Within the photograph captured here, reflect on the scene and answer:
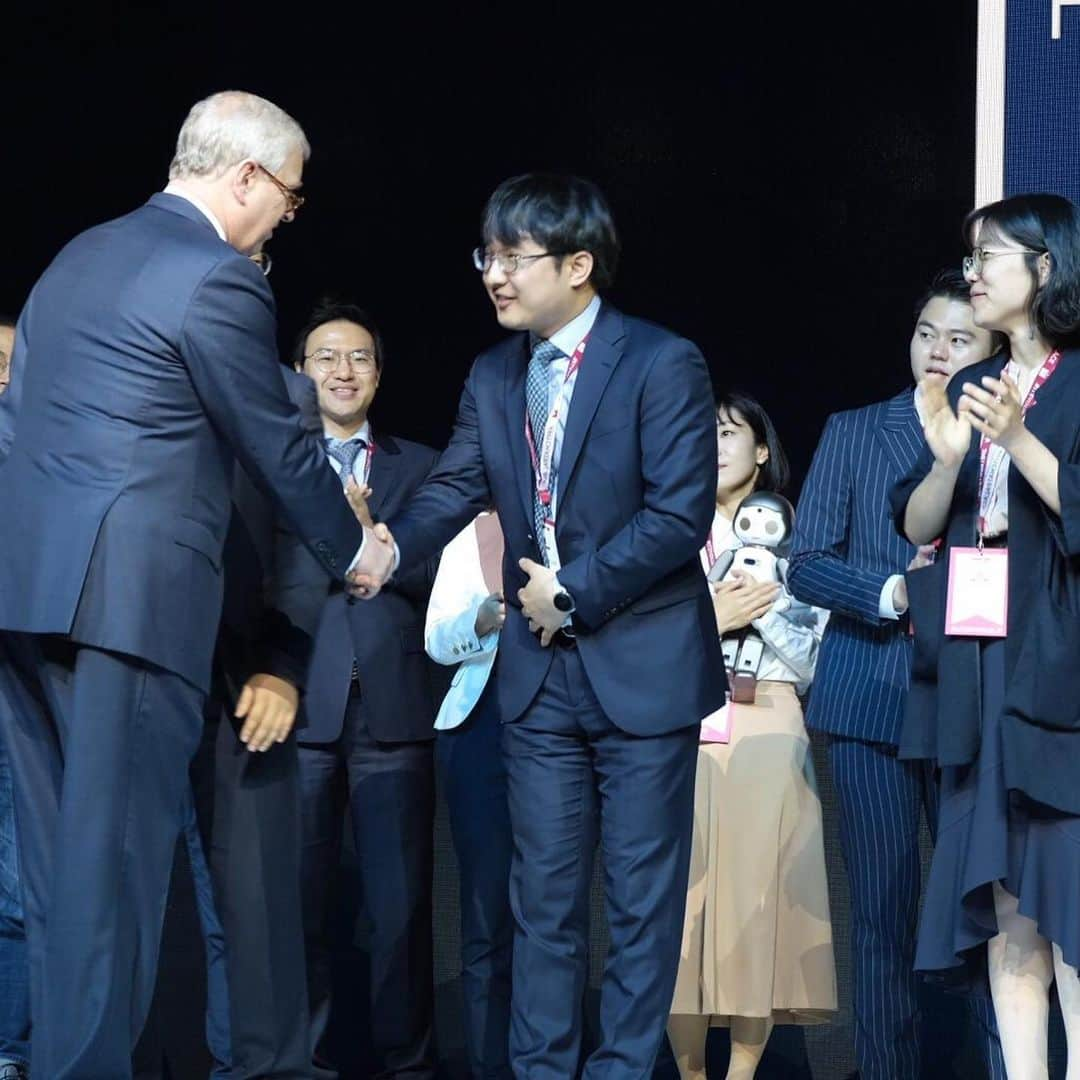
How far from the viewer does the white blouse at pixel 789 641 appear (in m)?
3.57

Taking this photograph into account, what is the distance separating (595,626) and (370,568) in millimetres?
375

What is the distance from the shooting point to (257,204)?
109 inches

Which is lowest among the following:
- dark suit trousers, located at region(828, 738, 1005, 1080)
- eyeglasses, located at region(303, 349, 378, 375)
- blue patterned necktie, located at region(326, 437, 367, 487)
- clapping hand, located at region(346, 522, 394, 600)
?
dark suit trousers, located at region(828, 738, 1005, 1080)

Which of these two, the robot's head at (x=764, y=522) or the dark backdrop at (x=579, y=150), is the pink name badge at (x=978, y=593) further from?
the dark backdrop at (x=579, y=150)

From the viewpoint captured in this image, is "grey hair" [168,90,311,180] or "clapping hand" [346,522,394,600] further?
"clapping hand" [346,522,394,600]

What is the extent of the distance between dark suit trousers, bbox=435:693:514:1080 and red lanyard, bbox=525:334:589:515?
64 cm

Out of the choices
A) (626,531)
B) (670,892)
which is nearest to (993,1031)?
(670,892)

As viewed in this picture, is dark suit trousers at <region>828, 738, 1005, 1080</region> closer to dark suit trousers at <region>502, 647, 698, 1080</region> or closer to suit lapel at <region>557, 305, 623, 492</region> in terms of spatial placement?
dark suit trousers at <region>502, 647, 698, 1080</region>

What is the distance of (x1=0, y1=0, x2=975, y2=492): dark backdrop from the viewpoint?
5.13 m

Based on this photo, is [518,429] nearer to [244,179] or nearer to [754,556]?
[244,179]

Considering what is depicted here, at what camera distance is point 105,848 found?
2.55 meters

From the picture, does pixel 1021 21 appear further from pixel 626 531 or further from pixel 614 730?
pixel 614 730

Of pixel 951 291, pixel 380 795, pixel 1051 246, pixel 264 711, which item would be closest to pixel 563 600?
pixel 264 711

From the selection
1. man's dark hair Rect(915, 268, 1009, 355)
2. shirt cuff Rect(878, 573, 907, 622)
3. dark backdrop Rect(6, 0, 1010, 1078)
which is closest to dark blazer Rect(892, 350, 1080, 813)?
shirt cuff Rect(878, 573, 907, 622)
